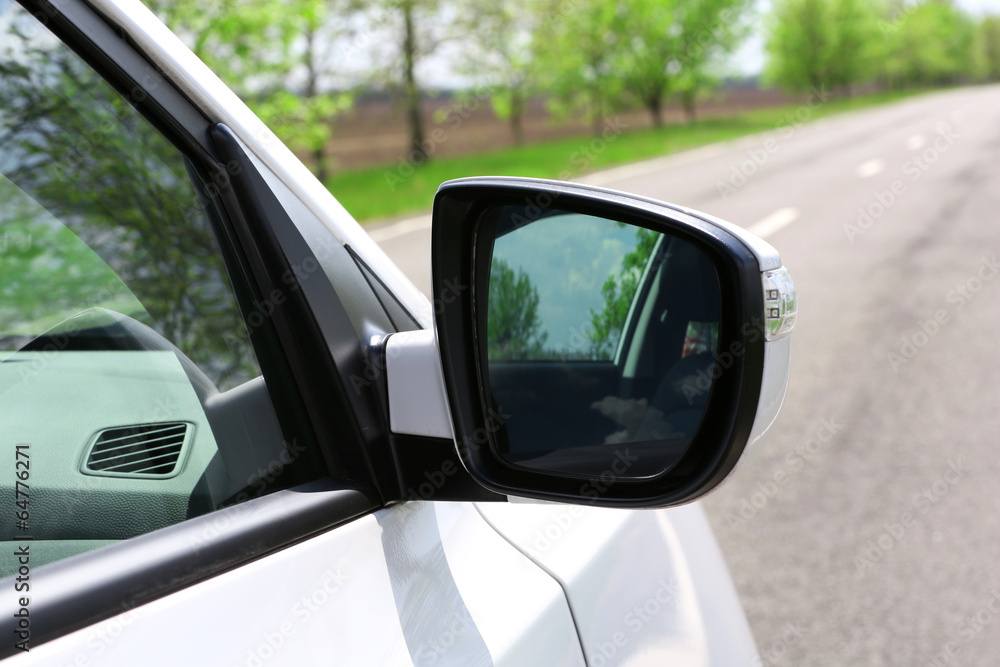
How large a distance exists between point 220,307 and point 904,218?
13.1m

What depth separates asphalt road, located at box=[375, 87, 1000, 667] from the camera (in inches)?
125

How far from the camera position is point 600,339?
125 cm

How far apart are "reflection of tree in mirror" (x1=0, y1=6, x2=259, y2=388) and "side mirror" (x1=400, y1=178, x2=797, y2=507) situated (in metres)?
0.34

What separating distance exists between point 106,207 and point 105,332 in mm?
363

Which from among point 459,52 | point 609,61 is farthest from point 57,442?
point 609,61

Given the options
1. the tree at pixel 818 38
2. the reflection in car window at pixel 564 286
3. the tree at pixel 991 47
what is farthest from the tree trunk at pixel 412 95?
the tree at pixel 991 47

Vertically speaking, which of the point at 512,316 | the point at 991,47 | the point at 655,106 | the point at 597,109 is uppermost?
the point at 512,316

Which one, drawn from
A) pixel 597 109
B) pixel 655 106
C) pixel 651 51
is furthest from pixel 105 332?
pixel 655 106

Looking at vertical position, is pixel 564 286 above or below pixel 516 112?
above

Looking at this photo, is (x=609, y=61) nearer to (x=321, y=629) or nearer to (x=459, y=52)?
(x=459, y=52)

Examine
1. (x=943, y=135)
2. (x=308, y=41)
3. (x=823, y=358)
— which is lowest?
(x=943, y=135)

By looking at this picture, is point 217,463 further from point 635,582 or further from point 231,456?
point 635,582

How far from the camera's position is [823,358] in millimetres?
6344

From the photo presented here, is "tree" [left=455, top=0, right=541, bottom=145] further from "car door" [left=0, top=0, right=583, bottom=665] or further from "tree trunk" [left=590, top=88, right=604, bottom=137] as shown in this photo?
"car door" [left=0, top=0, right=583, bottom=665]
